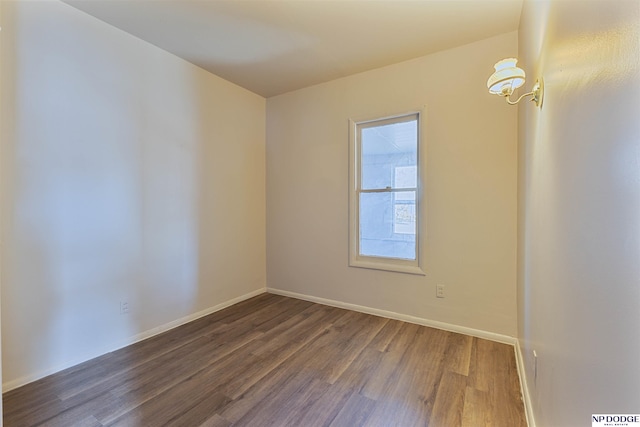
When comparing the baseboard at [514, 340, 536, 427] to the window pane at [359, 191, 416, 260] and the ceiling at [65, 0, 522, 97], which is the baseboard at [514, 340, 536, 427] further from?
the ceiling at [65, 0, 522, 97]

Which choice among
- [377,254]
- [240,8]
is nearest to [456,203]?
[377,254]

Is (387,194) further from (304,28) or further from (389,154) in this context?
(304,28)

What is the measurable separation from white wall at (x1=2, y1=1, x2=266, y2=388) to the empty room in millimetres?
17

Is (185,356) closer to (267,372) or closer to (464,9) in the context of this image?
(267,372)

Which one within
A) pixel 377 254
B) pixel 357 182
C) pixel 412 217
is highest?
pixel 357 182

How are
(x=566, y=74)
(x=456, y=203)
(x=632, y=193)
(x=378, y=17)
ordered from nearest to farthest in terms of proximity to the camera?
(x=632, y=193) < (x=566, y=74) < (x=378, y=17) < (x=456, y=203)

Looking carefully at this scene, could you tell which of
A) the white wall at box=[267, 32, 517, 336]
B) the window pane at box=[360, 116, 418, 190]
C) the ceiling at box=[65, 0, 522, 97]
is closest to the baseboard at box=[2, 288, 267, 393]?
the white wall at box=[267, 32, 517, 336]

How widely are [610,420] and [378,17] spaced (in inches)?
102

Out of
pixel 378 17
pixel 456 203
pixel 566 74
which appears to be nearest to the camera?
pixel 566 74

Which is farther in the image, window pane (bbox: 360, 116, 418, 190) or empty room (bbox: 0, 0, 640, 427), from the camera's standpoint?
window pane (bbox: 360, 116, 418, 190)

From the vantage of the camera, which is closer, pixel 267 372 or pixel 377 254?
pixel 267 372

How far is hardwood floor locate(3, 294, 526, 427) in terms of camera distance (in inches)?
63.5

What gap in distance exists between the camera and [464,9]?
215 cm

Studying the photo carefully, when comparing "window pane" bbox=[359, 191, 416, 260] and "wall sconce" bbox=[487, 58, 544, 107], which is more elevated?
"wall sconce" bbox=[487, 58, 544, 107]
